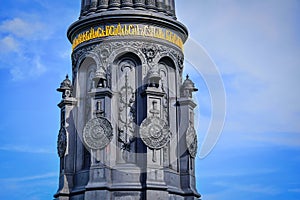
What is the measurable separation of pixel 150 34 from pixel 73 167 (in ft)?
26.8

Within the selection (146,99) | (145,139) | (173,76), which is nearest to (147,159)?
(145,139)

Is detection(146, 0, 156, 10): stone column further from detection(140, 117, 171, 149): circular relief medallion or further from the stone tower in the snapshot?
detection(140, 117, 171, 149): circular relief medallion

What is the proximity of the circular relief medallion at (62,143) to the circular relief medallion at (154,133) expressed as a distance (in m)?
4.48

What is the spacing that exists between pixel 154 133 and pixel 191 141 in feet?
8.76

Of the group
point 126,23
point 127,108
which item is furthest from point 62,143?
point 126,23

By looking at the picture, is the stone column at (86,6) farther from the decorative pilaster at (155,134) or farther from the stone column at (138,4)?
the decorative pilaster at (155,134)

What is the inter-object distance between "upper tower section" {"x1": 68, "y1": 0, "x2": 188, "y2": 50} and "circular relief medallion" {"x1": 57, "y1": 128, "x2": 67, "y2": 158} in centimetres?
485

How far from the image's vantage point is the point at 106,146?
103 ft

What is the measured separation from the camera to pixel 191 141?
109ft

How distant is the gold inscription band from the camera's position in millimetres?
33125

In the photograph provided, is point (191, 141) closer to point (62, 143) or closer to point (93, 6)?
point (62, 143)

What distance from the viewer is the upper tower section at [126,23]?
33094mm

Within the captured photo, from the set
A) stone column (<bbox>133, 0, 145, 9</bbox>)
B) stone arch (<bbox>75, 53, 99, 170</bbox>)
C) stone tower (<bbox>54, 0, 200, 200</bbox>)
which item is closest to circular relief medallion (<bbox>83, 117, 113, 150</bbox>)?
stone tower (<bbox>54, 0, 200, 200</bbox>)

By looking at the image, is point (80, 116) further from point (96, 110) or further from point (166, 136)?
point (166, 136)
